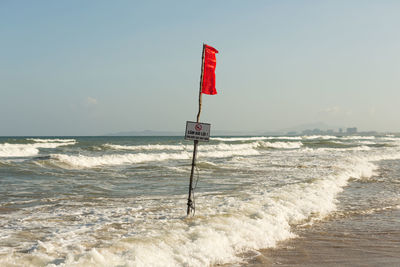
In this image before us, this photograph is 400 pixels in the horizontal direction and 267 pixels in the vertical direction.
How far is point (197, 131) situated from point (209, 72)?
3.83 ft

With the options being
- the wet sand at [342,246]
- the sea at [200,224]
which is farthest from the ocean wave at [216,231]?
the wet sand at [342,246]

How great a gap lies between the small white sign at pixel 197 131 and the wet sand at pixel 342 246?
2.24m

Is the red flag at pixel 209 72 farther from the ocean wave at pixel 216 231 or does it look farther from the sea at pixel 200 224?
the ocean wave at pixel 216 231

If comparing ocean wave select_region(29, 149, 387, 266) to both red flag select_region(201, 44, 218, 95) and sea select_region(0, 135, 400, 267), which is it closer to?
sea select_region(0, 135, 400, 267)

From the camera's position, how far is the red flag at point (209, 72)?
280 inches

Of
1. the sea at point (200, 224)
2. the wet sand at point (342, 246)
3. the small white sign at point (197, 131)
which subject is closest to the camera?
the sea at point (200, 224)

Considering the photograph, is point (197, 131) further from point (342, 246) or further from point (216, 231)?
point (342, 246)

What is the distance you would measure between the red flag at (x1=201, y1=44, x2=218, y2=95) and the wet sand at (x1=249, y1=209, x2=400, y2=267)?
120 inches

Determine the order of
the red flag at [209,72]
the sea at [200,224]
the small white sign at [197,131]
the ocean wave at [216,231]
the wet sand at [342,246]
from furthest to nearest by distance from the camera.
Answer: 1. the red flag at [209,72]
2. the small white sign at [197,131]
3. the wet sand at [342,246]
4. the sea at [200,224]
5. the ocean wave at [216,231]

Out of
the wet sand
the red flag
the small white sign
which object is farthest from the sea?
the red flag

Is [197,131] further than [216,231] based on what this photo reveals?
Yes

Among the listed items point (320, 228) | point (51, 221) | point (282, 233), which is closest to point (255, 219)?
point (282, 233)

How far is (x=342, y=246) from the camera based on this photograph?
617cm

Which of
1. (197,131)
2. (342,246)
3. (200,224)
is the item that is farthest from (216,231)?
(342,246)
